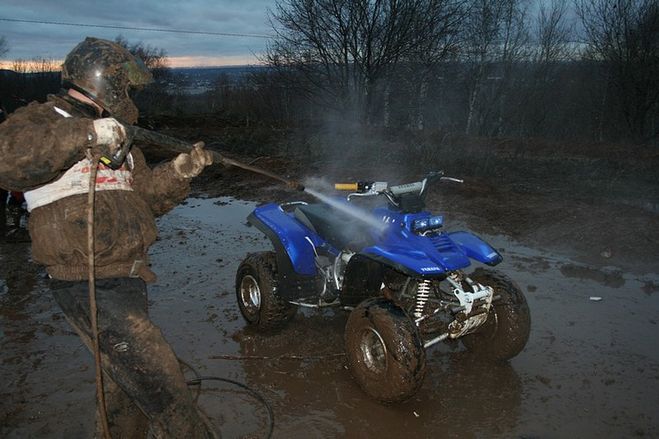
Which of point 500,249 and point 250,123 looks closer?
point 500,249

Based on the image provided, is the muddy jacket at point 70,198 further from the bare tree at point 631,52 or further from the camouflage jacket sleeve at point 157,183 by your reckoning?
the bare tree at point 631,52

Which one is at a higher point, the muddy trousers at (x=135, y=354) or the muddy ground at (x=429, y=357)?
the muddy trousers at (x=135, y=354)

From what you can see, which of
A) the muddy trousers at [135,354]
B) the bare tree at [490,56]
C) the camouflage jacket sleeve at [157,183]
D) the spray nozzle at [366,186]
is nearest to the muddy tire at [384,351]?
the spray nozzle at [366,186]

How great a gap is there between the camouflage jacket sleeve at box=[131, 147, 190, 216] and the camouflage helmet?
35 cm

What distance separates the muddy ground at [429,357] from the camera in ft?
12.1

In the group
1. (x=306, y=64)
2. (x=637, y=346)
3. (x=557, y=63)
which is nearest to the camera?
(x=637, y=346)

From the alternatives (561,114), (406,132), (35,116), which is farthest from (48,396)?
(561,114)

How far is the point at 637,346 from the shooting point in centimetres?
453

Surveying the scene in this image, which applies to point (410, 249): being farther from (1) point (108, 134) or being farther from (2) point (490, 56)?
(2) point (490, 56)

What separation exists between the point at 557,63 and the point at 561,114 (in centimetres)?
378

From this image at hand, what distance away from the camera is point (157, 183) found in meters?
3.04

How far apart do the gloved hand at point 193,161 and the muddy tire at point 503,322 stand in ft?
8.39

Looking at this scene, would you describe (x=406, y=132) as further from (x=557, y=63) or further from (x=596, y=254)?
(x=557, y=63)

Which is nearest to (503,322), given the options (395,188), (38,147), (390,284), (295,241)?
(390,284)
